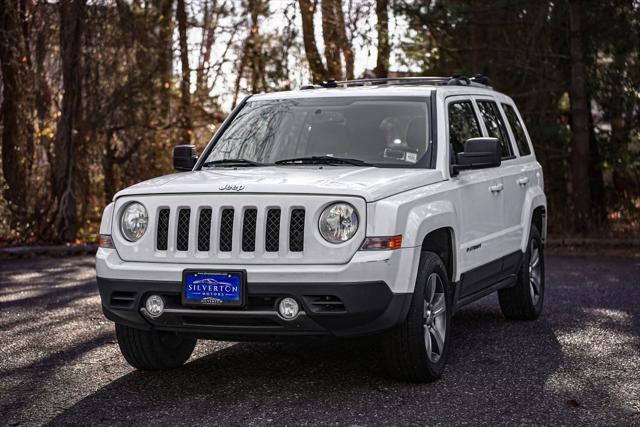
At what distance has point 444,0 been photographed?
58.5 feet

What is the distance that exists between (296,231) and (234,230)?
362 mm

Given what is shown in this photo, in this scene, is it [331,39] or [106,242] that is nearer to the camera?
[106,242]

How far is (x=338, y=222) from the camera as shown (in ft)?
20.1

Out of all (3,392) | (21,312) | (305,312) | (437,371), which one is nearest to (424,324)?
(437,371)

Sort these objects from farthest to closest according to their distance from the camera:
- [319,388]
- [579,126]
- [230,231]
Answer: [579,126] → [319,388] → [230,231]

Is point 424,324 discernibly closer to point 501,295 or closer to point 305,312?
point 305,312

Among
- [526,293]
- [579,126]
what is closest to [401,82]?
[526,293]

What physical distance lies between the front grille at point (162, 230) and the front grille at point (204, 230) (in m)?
0.23

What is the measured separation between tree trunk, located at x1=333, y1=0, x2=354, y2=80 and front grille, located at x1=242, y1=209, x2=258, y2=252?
13482mm

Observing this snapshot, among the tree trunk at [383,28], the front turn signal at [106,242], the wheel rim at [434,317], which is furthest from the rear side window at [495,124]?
the tree trunk at [383,28]

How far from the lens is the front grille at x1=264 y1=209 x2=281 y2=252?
6113mm

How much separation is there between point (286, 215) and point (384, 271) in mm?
644

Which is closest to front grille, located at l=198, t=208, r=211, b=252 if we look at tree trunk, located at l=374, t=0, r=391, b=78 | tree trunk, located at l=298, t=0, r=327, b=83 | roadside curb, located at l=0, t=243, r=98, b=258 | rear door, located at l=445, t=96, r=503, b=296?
rear door, located at l=445, t=96, r=503, b=296

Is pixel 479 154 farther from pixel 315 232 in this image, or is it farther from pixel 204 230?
pixel 204 230
